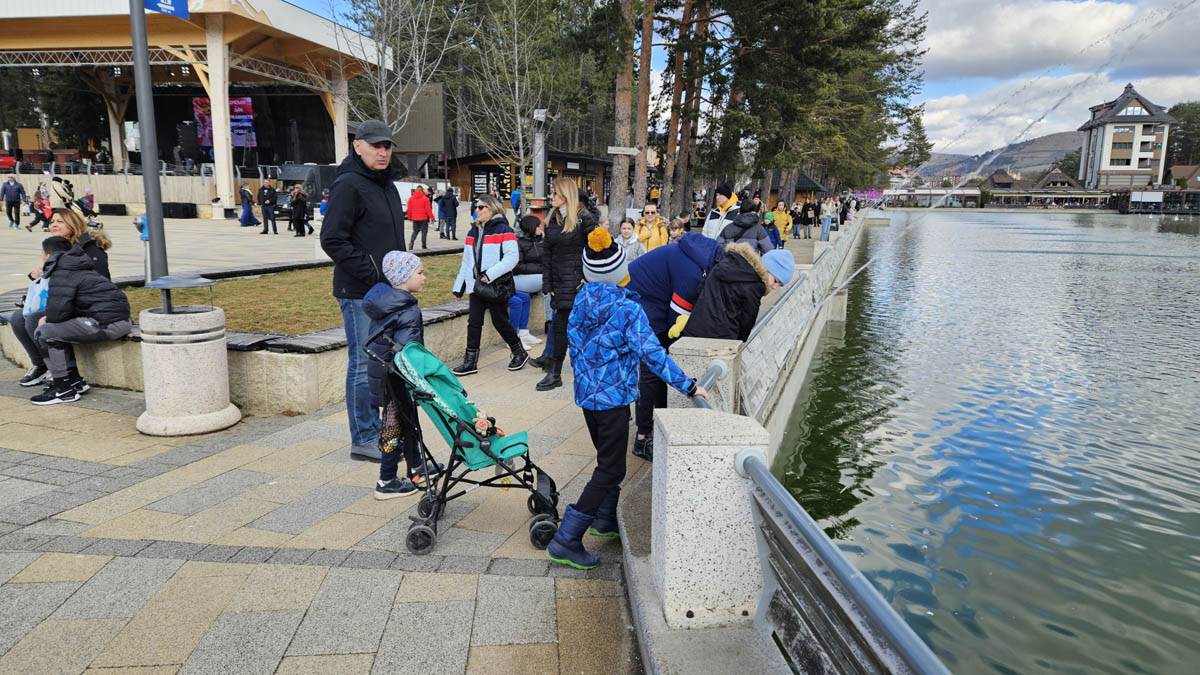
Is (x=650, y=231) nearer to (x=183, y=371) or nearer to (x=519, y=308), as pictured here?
(x=519, y=308)

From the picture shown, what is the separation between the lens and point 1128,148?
14725cm

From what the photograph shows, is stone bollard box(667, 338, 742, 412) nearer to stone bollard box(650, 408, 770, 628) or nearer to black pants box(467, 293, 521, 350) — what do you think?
stone bollard box(650, 408, 770, 628)

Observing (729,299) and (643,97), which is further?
(643,97)

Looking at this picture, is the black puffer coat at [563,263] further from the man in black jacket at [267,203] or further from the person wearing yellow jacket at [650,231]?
the man in black jacket at [267,203]

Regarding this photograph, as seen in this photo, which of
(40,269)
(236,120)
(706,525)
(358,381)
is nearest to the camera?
(706,525)

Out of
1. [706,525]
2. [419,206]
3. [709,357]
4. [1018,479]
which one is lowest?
[1018,479]

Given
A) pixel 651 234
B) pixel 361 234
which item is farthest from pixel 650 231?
pixel 361 234

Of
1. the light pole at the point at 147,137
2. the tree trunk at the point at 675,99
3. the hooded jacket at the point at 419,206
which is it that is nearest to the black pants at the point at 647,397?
the light pole at the point at 147,137

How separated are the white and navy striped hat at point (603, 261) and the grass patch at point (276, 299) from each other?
451 centimetres

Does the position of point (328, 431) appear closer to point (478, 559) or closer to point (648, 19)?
point (478, 559)

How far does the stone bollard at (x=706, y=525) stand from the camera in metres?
2.88

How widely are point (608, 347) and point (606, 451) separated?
547 millimetres

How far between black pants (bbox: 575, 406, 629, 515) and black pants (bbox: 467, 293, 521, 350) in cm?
436

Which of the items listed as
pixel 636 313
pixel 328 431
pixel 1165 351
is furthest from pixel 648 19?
pixel 636 313
